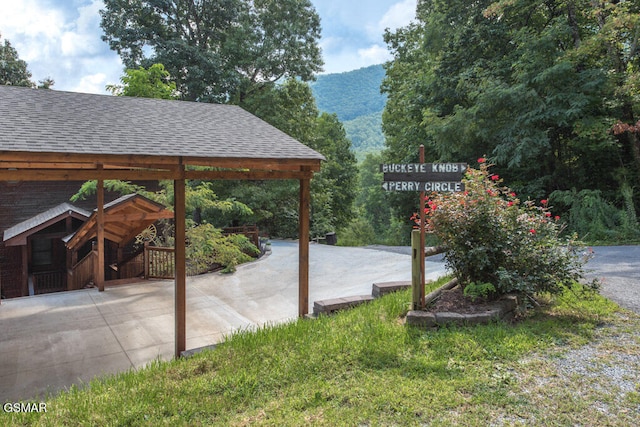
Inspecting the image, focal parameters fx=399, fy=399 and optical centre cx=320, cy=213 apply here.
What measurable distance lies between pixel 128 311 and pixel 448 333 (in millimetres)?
5009

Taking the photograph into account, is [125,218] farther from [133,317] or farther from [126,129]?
[126,129]

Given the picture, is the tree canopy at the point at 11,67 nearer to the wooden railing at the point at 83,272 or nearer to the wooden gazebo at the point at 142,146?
the wooden railing at the point at 83,272

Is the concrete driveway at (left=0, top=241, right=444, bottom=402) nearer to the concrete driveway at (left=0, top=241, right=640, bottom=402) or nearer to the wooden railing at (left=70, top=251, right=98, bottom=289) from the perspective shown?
the concrete driveway at (left=0, top=241, right=640, bottom=402)

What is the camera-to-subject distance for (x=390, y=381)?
3373 millimetres

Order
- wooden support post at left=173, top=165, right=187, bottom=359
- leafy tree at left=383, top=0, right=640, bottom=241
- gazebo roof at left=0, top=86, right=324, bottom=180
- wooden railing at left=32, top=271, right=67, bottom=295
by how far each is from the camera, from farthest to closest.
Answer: wooden railing at left=32, top=271, right=67, bottom=295
leafy tree at left=383, top=0, right=640, bottom=241
wooden support post at left=173, top=165, right=187, bottom=359
gazebo roof at left=0, top=86, right=324, bottom=180

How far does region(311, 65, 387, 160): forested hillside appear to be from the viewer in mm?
66938

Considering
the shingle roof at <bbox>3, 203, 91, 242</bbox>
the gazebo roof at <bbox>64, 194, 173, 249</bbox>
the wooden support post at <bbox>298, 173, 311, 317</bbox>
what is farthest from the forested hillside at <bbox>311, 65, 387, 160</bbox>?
the wooden support post at <bbox>298, 173, 311, 317</bbox>

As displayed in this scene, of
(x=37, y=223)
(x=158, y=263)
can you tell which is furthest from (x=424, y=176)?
(x=37, y=223)

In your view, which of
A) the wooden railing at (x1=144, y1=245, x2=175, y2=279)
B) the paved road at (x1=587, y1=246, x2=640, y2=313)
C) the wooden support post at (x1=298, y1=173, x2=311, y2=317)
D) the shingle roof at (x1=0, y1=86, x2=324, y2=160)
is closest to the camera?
the shingle roof at (x1=0, y1=86, x2=324, y2=160)

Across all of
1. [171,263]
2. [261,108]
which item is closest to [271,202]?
[261,108]

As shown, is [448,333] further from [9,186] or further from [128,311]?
[9,186]

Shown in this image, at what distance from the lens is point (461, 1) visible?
14.2 m

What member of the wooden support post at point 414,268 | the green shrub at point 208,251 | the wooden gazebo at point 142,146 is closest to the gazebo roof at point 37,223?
the green shrub at point 208,251

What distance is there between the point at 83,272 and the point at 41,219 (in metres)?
2.14
